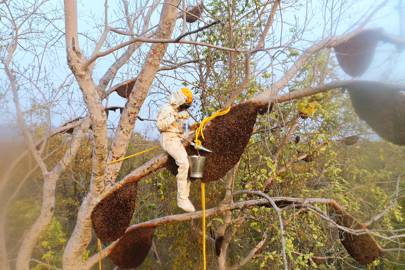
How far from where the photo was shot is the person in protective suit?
351 cm

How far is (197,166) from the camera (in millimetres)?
3484

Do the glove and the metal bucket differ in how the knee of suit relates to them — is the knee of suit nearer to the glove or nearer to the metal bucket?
the metal bucket

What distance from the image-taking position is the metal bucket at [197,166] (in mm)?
3459

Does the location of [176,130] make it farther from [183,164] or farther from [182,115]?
[183,164]

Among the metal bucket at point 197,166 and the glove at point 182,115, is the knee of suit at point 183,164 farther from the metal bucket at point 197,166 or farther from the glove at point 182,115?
the glove at point 182,115

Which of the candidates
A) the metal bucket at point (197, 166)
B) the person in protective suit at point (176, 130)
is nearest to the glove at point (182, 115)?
the person in protective suit at point (176, 130)

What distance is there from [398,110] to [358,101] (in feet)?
0.99

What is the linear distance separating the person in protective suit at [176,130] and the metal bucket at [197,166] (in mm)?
55

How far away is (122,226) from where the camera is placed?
423cm

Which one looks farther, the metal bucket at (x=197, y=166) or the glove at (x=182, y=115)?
the glove at (x=182, y=115)

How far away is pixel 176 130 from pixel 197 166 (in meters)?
0.42

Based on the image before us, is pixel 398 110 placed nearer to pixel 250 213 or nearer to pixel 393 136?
pixel 393 136

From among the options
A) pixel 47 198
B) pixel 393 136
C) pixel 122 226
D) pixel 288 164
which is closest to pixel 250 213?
pixel 288 164

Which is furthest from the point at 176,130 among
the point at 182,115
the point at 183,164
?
the point at 183,164
